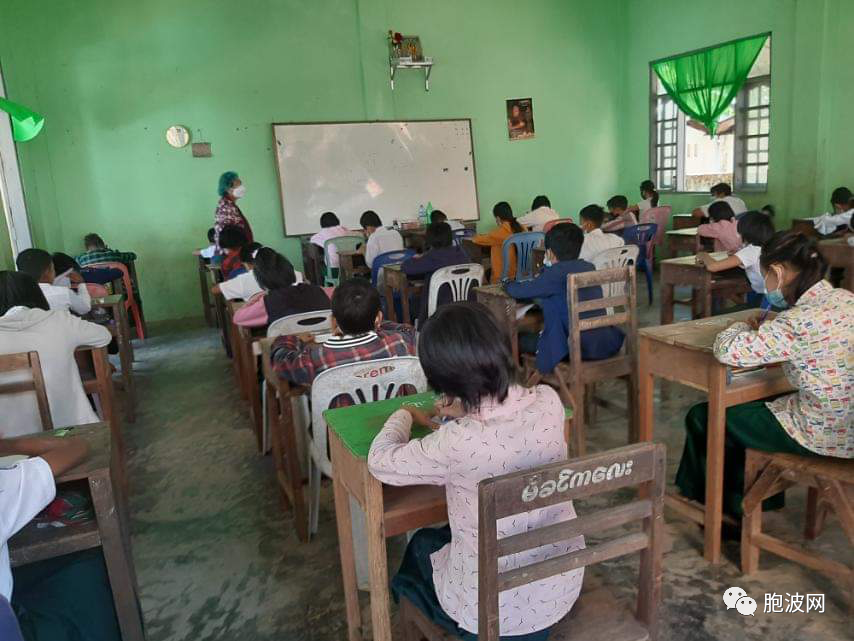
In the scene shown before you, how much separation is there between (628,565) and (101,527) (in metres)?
1.63

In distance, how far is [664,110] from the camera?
8977mm

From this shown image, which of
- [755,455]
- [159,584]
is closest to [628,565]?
[755,455]

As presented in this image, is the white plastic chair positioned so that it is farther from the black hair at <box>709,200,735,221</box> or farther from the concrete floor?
the black hair at <box>709,200,735,221</box>

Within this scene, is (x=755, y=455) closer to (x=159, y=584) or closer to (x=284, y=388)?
(x=284, y=388)

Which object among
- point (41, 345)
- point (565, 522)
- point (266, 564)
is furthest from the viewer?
point (41, 345)

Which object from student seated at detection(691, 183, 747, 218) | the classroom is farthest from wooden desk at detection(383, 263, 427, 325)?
student seated at detection(691, 183, 747, 218)

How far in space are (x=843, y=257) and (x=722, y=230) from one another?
113 centimetres

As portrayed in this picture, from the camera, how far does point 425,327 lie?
4.42 ft

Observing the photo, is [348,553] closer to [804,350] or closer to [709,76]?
[804,350]

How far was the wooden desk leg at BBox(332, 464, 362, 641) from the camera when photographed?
182cm

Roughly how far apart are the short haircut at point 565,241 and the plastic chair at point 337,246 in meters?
3.19

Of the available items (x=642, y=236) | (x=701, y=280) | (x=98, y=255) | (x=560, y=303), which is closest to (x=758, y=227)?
(x=701, y=280)

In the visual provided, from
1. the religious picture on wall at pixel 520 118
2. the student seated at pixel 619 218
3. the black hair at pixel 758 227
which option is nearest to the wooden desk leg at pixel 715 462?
the black hair at pixel 758 227

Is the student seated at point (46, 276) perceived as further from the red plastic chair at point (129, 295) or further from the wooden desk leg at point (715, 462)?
the wooden desk leg at point (715, 462)
